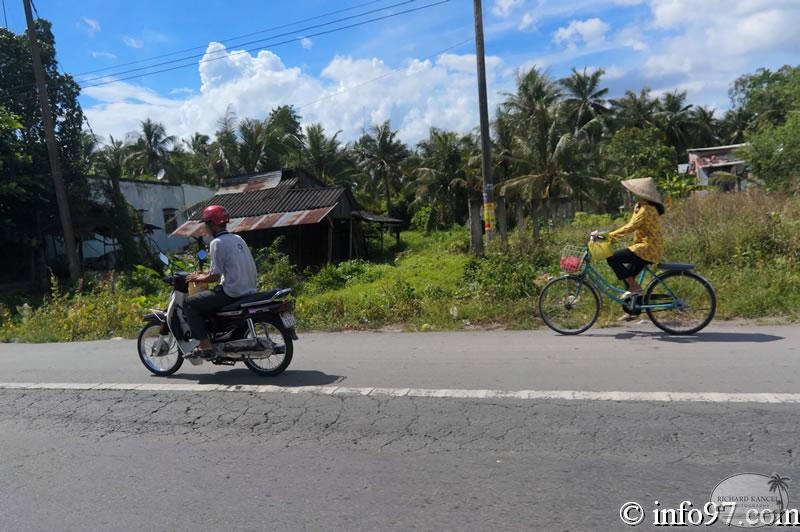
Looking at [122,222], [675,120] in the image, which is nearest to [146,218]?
[122,222]

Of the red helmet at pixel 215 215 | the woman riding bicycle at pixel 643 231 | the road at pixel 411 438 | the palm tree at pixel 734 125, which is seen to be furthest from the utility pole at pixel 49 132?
the palm tree at pixel 734 125

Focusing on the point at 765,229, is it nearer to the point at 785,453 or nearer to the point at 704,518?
the point at 785,453

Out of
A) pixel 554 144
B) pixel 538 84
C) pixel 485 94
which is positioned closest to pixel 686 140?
pixel 538 84

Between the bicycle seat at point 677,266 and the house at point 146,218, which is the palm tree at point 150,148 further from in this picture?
the bicycle seat at point 677,266

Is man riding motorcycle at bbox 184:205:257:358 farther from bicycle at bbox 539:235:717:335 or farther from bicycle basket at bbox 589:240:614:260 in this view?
bicycle basket at bbox 589:240:614:260

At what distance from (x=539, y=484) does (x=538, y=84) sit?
38.0m

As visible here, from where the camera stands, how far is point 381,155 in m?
47.4

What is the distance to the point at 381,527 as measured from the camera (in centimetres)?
287

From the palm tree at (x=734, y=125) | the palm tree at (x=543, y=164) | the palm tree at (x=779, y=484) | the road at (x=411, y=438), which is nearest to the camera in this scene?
the palm tree at (x=779, y=484)

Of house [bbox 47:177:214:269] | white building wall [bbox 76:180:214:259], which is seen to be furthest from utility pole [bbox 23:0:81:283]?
white building wall [bbox 76:180:214:259]

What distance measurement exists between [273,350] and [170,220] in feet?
97.8

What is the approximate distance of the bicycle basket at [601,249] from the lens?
6.87m

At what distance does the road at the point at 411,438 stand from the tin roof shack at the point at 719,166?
89.1ft

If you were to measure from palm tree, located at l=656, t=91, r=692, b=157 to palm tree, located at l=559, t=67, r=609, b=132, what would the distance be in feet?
21.5
